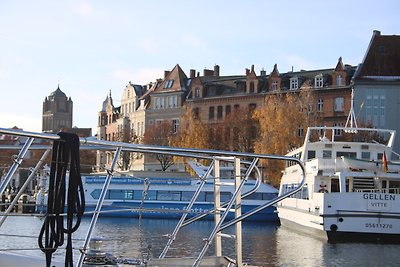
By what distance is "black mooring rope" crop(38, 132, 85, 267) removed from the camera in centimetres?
818

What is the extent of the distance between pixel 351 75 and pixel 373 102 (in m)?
4.80

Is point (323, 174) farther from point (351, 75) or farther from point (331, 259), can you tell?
point (351, 75)

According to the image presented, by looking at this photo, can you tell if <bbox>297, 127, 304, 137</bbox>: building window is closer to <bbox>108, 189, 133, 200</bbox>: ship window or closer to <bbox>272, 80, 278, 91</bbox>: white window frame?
<bbox>272, 80, 278, 91</bbox>: white window frame

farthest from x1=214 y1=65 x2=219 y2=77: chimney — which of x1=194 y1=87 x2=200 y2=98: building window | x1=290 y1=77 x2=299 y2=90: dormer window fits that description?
x1=290 y1=77 x2=299 y2=90: dormer window

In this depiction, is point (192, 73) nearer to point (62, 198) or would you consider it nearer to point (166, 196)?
point (166, 196)

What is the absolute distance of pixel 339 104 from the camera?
84.4 m

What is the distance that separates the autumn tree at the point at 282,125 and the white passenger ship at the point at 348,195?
84.9 ft

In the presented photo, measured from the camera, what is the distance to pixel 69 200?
26.7ft

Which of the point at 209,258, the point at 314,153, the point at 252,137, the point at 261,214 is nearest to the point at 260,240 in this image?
the point at 314,153

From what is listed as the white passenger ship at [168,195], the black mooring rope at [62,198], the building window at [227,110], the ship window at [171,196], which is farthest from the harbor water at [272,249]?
the building window at [227,110]

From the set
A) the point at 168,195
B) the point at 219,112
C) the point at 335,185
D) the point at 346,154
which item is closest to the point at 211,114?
the point at 219,112

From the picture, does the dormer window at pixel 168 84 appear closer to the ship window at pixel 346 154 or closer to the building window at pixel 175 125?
the building window at pixel 175 125

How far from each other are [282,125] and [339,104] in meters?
15.5

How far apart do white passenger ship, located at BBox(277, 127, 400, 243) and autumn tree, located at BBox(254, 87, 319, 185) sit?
25885mm
